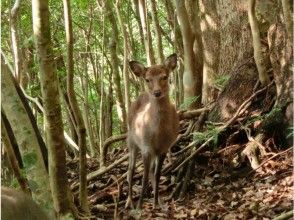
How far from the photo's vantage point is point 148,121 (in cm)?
782

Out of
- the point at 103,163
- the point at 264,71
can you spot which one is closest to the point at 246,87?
the point at 264,71

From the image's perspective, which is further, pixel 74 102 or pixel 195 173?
pixel 195 173

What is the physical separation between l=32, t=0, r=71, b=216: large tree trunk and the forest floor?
978 mm

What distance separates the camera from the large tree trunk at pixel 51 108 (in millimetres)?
5527

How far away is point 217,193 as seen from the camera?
23.1ft

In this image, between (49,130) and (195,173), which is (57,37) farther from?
(49,130)

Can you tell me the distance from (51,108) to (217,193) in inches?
95.2

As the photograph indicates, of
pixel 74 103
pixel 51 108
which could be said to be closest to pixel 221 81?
pixel 74 103

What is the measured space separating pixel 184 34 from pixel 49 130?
13.6 feet

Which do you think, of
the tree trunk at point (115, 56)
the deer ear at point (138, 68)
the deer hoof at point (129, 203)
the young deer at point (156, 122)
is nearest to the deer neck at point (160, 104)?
the young deer at point (156, 122)

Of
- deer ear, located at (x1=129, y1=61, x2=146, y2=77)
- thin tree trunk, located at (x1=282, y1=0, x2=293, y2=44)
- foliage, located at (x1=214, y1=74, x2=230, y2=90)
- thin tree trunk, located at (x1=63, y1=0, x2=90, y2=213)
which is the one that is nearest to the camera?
thin tree trunk, located at (x1=282, y1=0, x2=293, y2=44)

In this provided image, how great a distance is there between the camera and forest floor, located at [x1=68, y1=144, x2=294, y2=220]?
6062 millimetres

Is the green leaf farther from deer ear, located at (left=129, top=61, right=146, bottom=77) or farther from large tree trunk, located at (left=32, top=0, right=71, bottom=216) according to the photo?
deer ear, located at (left=129, top=61, right=146, bottom=77)

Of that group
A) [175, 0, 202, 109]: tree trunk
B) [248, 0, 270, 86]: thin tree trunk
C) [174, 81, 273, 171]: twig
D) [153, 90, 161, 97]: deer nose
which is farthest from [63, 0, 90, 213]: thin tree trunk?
[175, 0, 202, 109]: tree trunk
